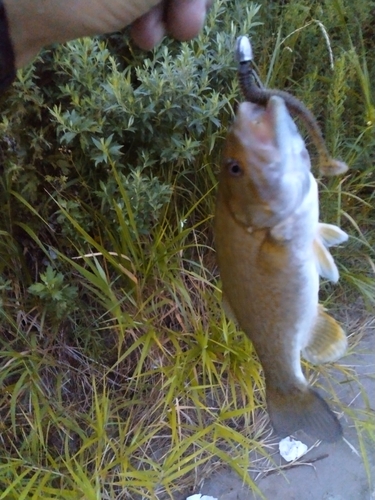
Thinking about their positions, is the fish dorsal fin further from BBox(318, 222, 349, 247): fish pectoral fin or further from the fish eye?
the fish eye

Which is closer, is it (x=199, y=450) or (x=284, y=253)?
(x=284, y=253)

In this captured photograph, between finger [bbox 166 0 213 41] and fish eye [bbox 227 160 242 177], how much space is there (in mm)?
335

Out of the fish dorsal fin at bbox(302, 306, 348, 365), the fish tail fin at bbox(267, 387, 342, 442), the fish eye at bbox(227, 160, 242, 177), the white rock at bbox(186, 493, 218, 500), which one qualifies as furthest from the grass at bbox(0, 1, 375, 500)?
the fish eye at bbox(227, 160, 242, 177)

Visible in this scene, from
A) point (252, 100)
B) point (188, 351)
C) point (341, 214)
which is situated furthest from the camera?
point (341, 214)

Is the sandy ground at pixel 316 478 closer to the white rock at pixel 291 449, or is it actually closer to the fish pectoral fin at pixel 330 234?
the white rock at pixel 291 449

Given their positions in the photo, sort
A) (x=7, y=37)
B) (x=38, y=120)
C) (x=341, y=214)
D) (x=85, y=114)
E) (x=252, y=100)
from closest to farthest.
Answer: (x=252, y=100) → (x=7, y=37) → (x=85, y=114) → (x=38, y=120) → (x=341, y=214)

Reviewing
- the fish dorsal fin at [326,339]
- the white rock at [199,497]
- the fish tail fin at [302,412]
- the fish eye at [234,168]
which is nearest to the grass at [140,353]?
the white rock at [199,497]

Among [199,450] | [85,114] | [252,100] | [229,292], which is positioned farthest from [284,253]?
[199,450]

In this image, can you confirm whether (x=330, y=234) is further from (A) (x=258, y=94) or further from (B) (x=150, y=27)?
(B) (x=150, y=27)

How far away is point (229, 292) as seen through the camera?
114 centimetres

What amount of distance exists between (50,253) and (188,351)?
0.62 meters

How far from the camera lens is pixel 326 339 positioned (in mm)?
1273

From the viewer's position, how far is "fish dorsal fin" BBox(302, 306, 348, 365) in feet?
4.14

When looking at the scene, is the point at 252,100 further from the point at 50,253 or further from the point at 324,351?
the point at 50,253
